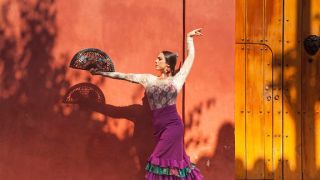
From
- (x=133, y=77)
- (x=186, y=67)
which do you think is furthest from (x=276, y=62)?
(x=133, y=77)

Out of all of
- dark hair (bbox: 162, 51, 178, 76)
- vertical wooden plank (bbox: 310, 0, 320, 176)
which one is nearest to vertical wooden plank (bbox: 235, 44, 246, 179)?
vertical wooden plank (bbox: 310, 0, 320, 176)

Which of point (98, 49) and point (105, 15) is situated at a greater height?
point (105, 15)

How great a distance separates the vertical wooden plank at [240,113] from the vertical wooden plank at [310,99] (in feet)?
2.51

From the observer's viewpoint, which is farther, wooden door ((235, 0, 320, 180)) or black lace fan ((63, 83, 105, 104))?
wooden door ((235, 0, 320, 180))

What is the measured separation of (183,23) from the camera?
17.4 feet

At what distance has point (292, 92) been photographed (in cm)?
604

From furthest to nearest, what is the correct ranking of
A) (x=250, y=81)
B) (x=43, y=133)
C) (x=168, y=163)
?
(x=250, y=81)
(x=43, y=133)
(x=168, y=163)

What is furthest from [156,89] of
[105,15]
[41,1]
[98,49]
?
[41,1]

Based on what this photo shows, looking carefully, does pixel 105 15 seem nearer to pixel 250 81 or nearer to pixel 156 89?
pixel 156 89

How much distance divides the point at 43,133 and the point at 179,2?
193 centimetres

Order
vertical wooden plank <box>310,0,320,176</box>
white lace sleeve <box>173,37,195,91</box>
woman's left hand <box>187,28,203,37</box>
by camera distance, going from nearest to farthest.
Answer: white lace sleeve <box>173,37,195,91</box> → woman's left hand <box>187,28,203,37</box> → vertical wooden plank <box>310,0,320,176</box>

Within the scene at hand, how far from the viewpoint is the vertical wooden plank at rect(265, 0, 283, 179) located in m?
5.95

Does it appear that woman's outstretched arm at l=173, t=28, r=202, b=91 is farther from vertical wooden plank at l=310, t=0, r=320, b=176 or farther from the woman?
vertical wooden plank at l=310, t=0, r=320, b=176

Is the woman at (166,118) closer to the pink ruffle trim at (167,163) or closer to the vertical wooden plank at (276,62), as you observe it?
the pink ruffle trim at (167,163)
